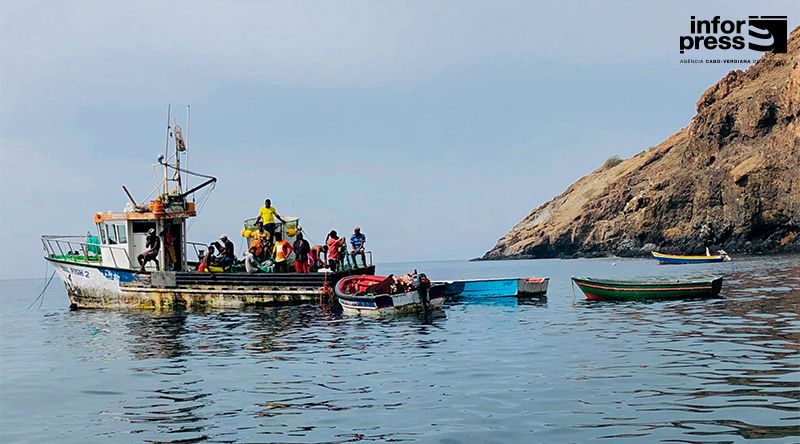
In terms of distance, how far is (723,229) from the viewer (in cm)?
10800

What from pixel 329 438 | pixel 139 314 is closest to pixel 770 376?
pixel 329 438

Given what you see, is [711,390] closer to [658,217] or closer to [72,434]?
[72,434]

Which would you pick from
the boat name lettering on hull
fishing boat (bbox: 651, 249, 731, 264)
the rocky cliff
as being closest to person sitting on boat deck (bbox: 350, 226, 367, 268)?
the boat name lettering on hull

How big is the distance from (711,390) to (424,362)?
674 centimetres

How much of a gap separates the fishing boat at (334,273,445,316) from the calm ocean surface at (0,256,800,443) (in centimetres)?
111

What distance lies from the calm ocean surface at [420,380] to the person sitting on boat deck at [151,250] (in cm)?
645

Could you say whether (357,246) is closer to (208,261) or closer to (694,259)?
(208,261)

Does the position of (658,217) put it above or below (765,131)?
below

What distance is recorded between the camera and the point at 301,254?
34.2 meters

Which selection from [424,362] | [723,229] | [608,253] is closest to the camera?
[424,362]

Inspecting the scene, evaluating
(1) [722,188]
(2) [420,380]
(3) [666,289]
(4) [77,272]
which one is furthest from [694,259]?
(2) [420,380]

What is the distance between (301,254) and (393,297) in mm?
7275

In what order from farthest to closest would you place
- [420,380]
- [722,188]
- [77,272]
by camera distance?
[722,188] → [77,272] → [420,380]

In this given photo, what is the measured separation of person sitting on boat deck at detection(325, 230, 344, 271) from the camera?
34.2 metres
